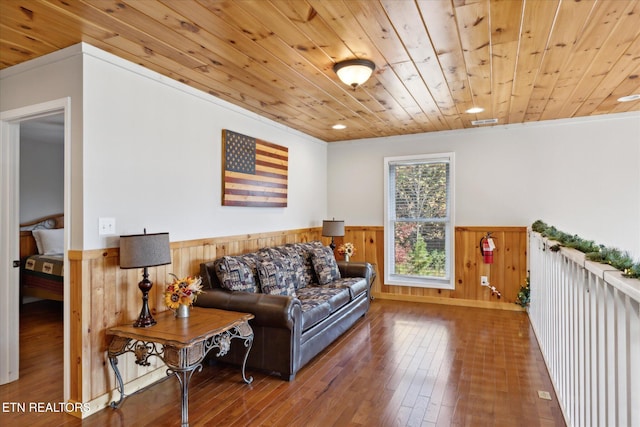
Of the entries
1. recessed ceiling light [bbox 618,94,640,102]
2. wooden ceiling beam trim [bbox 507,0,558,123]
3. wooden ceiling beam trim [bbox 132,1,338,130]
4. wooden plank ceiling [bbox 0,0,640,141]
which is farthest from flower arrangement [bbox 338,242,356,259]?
recessed ceiling light [bbox 618,94,640,102]

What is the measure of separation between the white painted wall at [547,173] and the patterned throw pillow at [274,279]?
2344 mm

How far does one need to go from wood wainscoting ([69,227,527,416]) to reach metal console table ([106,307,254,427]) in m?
0.11

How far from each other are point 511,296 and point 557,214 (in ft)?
3.93

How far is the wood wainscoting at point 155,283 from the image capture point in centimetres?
238

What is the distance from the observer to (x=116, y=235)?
259 cm

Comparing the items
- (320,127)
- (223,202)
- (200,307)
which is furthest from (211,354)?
(320,127)

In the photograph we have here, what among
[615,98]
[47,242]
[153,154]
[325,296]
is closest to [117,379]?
[153,154]

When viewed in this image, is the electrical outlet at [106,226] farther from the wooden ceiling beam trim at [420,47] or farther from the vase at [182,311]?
the wooden ceiling beam trim at [420,47]

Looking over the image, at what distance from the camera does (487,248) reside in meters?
4.76

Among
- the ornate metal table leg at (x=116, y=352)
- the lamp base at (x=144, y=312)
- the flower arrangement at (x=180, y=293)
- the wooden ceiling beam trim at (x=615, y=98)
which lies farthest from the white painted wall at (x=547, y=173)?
the ornate metal table leg at (x=116, y=352)

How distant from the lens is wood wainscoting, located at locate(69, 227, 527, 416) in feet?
7.81

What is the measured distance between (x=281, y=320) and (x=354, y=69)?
194 cm

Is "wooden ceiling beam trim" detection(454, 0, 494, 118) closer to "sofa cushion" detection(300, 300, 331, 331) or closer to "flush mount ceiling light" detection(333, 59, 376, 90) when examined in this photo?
"flush mount ceiling light" detection(333, 59, 376, 90)

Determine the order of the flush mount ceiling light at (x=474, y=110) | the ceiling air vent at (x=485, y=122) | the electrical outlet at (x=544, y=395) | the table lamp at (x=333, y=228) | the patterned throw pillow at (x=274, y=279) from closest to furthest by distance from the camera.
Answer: the electrical outlet at (x=544, y=395)
the patterned throw pillow at (x=274, y=279)
the flush mount ceiling light at (x=474, y=110)
the ceiling air vent at (x=485, y=122)
the table lamp at (x=333, y=228)
